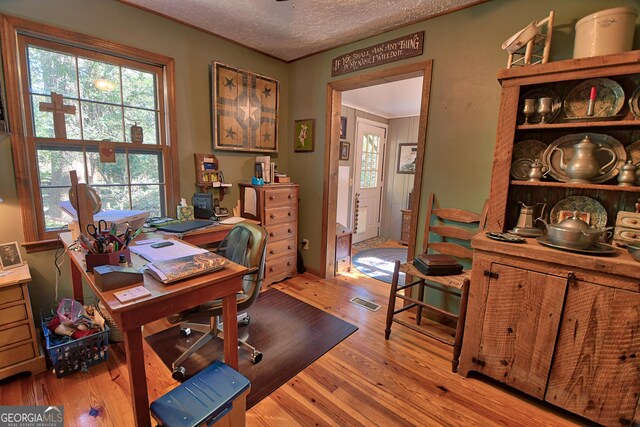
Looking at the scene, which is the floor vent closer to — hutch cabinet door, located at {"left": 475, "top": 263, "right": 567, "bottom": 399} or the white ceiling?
hutch cabinet door, located at {"left": 475, "top": 263, "right": 567, "bottom": 399}

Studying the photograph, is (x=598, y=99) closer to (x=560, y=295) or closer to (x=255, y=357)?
(x=560, y=295)

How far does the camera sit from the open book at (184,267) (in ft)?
4.02

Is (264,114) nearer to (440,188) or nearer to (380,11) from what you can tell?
(380,11)

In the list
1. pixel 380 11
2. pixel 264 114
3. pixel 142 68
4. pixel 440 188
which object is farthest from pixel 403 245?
pixel 142 68

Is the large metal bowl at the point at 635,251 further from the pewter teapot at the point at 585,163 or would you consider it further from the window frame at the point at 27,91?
the window frame at the point at 27,91

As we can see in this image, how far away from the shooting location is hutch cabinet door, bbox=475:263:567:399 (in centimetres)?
154

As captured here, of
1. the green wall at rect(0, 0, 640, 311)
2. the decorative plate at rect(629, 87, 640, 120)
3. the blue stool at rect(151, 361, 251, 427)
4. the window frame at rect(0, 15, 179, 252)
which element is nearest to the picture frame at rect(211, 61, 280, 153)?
the green wall at rect(0, 0, 640, 311)

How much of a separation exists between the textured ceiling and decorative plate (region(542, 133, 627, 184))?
118 cm

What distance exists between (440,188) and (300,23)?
1868mm

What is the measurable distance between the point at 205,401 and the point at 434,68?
8.84 ft

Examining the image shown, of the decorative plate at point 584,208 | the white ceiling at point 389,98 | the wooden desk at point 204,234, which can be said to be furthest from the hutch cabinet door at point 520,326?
the white ceiling at point 389,98

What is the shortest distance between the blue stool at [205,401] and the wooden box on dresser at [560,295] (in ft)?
4.65

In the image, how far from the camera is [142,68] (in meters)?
2.42

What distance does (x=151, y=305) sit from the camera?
3.65 ft
